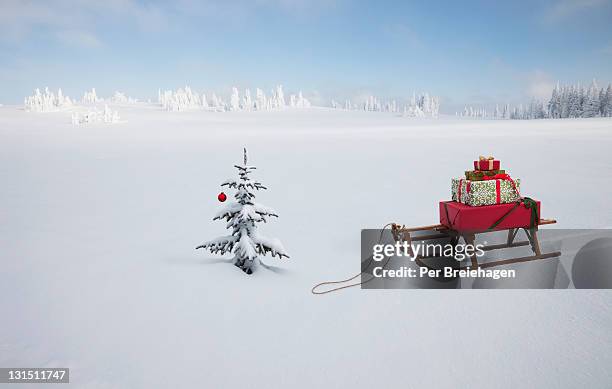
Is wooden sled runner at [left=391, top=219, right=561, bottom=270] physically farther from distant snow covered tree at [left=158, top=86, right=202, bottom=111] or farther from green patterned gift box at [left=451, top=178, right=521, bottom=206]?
distant snow covered tree at [left=158, top=86, right=202, bottom=111]

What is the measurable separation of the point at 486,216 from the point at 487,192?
346 mm

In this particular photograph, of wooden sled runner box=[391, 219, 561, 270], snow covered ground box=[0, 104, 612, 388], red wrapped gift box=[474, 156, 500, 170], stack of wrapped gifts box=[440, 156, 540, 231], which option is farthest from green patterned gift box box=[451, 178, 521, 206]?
snow covered ground box=[0, 104, 612, 388]

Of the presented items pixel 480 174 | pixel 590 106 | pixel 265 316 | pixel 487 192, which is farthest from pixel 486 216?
pixel 590 106

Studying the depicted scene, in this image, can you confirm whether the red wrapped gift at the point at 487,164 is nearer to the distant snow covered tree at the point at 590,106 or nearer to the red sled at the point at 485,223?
the red sled at the point at 485,223

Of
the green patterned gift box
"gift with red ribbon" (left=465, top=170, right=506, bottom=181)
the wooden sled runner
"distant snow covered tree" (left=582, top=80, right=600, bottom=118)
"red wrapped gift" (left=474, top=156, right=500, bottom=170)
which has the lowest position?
the wooden sled runner

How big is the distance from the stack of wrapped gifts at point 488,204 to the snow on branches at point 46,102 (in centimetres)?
9899

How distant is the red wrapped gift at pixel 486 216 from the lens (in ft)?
18.1

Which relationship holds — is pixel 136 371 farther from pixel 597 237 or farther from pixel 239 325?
pixel 597 237

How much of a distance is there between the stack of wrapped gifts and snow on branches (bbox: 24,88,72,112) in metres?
99.0

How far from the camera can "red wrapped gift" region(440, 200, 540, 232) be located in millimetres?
5512

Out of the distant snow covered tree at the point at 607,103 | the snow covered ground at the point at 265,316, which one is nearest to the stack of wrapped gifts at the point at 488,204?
the snow covered ground at the point at 265,316

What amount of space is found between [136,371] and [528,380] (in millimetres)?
3487

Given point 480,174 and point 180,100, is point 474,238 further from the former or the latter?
point 180,100

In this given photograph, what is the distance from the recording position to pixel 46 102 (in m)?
89.8
